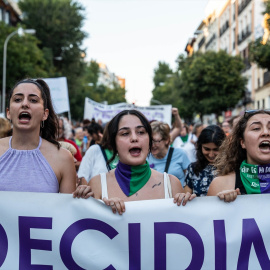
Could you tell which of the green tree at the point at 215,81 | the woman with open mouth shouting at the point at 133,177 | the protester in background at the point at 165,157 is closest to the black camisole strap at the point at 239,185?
the woman with open mouth shouting at the point at 133,177

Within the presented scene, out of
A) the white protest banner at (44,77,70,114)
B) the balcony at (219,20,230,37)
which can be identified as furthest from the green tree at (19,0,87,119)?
the white protest banner at (44,77,70,114)

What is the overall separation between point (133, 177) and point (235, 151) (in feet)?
2.43

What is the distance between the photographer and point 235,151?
3393mm

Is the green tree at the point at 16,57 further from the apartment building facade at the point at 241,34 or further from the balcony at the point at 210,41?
the balcony at the point at 210,41

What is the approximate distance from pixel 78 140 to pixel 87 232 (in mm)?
9670

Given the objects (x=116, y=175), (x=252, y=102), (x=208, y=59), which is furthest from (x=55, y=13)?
(x=116, y=175)

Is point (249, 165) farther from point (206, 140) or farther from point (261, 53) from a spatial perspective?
point (261, 53)

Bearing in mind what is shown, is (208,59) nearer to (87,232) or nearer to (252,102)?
(252,102)

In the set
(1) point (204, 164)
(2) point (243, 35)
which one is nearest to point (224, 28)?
(2) point (243, 35)

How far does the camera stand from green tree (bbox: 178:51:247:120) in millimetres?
36594

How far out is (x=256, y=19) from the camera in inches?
1491

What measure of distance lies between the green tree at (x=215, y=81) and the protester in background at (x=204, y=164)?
1264 inches

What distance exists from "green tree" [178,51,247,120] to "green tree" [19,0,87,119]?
10113 millimetres

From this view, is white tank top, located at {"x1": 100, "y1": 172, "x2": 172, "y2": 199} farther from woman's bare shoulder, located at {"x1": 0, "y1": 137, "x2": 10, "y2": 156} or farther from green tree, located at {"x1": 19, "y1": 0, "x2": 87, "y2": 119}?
green tree, located at {"x1": 19, "y1": 0, "x2": 87, "y2": 119}
